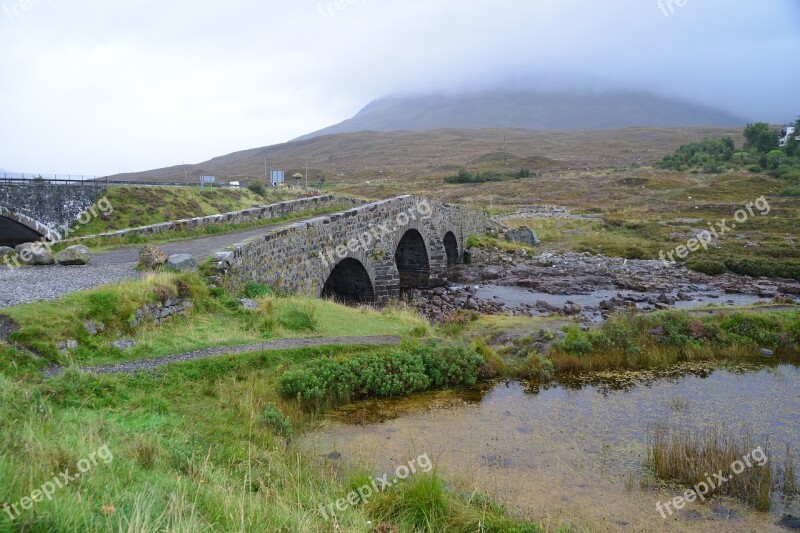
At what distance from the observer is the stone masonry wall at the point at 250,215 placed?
1980cm

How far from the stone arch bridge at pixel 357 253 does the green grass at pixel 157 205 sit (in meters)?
15.8

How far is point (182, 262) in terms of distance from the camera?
13633 mm

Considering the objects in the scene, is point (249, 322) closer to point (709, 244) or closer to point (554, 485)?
point (554, 485)

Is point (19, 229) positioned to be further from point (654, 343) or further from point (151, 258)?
point (654, 343)

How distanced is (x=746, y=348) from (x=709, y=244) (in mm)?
26672

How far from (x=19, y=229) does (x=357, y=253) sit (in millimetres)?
21680

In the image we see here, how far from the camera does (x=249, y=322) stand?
501 inches

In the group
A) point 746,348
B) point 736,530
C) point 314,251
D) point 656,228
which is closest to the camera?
point 736,530

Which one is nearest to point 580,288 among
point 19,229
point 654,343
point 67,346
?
point 654,343

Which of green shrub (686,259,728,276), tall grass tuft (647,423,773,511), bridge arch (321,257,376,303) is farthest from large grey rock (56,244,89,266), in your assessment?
green shrub (686,259,728,276)

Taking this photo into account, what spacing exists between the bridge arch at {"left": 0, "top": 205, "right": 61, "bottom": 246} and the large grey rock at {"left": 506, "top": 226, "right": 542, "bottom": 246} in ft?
101

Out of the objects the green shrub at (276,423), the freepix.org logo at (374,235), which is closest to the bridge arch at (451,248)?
the freepix.org logo at (374,235)

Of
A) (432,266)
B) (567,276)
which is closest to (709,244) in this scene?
(567,276)

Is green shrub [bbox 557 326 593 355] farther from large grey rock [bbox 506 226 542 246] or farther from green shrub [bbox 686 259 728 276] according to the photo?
large grey rock [bbox 506 226 542 246]
